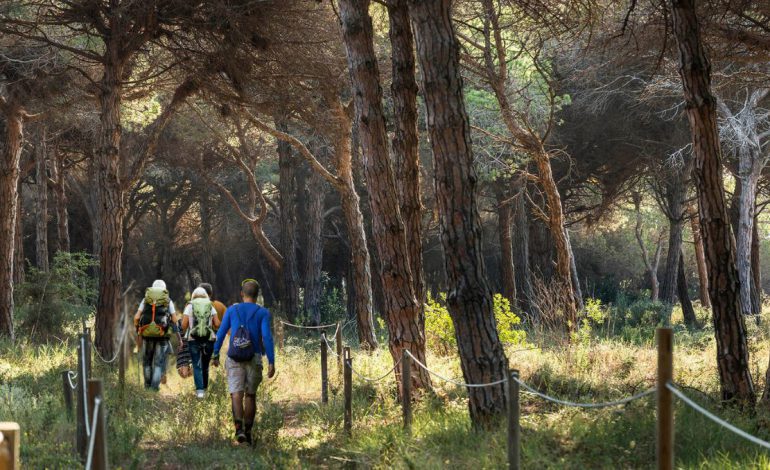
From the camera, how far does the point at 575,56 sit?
21.4 meters

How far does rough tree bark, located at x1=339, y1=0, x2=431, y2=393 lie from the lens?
36.3 ft

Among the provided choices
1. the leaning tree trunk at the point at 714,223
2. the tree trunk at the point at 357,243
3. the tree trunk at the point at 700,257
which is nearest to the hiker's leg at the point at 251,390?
the leaning tree trunk at the point at 714,223

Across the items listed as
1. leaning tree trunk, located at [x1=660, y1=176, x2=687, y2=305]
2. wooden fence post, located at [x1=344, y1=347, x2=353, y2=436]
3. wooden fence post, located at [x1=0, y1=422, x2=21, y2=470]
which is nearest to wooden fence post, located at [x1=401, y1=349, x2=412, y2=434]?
wooden fence post, located at [x1=344, y1=347, x2=353, y2=436]

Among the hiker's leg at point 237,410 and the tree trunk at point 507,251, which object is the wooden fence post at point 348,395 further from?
the tree trunk at point 507,251

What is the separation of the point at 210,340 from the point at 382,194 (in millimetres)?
3077

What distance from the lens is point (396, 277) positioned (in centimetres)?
1108

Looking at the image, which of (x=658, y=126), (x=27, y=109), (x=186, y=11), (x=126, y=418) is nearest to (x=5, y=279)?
(x=27, y=109)

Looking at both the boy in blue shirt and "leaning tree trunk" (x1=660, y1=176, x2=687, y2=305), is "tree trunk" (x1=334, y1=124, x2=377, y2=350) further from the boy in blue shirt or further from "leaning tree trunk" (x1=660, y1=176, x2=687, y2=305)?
"leaning tree trunk" (x1=660, y1=176, x2=687, y2=305)

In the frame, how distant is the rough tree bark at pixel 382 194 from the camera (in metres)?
11.1

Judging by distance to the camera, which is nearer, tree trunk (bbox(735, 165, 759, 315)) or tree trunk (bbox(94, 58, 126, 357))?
tree trunk (bbox(94, 58, 126, 357))

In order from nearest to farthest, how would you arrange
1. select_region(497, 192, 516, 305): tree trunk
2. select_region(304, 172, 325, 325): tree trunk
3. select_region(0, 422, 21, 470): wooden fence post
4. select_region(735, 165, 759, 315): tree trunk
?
select_region(0, 422, 21, 470): wooden fence post < select_region(735, 165, 759, 315): tree trunk < select_region(304, 172, 325, 325): tree trunk < select_region(497, 192, 516, 305): tree trunk

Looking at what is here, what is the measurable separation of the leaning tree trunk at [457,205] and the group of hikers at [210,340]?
7.20 ft

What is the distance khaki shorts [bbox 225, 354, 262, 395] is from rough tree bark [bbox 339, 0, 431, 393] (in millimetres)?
1903

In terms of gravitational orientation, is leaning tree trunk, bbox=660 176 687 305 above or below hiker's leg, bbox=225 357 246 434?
above
